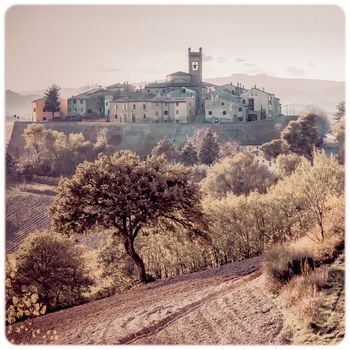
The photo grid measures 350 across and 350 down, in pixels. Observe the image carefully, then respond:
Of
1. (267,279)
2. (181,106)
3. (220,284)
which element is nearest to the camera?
(267,279)

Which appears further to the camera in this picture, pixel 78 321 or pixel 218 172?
pixel 218 172

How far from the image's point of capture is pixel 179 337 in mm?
5746

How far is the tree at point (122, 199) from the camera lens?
719 centimetres

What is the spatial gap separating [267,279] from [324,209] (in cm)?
107

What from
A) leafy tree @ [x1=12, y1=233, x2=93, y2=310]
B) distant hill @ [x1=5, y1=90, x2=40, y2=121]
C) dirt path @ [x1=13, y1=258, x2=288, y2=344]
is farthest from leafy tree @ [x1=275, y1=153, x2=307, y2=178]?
distant hill @ [x1=5, y1=90, x2=40, y2=121]

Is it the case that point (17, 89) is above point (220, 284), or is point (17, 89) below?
above

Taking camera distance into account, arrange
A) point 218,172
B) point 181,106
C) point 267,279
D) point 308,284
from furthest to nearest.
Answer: point 218,172 → point 181,106 → point 267,279 → point 308,284

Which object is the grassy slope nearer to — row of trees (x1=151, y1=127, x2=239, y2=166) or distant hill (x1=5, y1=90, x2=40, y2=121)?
row of trees (x1=151, y1=127, x2=239, y2=166)

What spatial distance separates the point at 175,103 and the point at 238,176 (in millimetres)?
3756

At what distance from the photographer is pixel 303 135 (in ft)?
28.2

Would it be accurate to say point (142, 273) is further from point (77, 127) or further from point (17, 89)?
point (17, 89)

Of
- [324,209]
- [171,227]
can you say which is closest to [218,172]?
[171,227]

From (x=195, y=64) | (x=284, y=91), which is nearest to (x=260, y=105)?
(x=284, y=91)

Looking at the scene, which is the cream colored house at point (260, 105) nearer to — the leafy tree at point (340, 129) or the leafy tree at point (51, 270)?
the leafy tree at point (340, 129)
